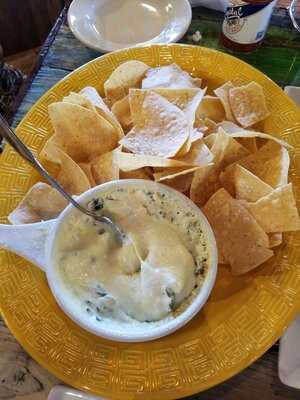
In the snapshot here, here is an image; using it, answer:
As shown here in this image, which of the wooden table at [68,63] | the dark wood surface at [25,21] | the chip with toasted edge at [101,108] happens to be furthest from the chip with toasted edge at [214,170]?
the dark wood surface at [25,21]

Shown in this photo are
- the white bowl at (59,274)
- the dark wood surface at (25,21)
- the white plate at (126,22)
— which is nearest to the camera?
the white bowl at (59,274)

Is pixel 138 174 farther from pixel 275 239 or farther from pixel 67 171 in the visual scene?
pixel 275 239

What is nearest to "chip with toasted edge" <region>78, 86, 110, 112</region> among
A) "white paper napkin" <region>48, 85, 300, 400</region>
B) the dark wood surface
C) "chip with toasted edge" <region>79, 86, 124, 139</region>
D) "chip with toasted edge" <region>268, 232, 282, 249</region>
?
"chip with toasted edge" <region>79, 86, 124, 139</region>

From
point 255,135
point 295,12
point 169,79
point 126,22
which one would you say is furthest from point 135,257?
point 295,12

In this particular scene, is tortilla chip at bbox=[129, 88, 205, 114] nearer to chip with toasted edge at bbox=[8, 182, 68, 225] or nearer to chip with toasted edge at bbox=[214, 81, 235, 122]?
chip with toasted edge at bbox=[214, 81, 235, 122]

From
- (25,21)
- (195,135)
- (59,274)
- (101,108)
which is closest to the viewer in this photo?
(59,274)

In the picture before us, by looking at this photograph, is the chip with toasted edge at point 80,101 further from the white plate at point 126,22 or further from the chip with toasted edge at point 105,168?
the white plate at point 126,22

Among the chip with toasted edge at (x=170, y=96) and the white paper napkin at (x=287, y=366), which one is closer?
the white paper napkin at (x=287, y=366)
